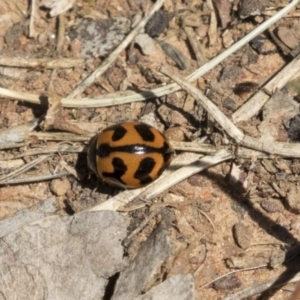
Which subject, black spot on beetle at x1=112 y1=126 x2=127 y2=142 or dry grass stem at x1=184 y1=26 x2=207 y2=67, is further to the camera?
dry grass stem at x1=184 y1=26 x2=207 y2=67

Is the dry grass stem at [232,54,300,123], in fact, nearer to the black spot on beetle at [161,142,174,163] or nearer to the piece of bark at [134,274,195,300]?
the black spot on beetle at [161,142,174,163]

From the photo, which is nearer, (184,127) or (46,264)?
(46,264)

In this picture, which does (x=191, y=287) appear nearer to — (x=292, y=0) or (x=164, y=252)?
(x=164, y=252)

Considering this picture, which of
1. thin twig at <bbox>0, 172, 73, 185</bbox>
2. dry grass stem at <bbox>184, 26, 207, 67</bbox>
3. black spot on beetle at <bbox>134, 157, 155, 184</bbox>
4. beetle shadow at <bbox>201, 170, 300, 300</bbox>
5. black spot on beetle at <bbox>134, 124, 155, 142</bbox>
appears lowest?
thin twig at <bbox>0, 172, 73, 185</bbox>

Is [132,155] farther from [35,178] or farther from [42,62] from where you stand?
[42,62]

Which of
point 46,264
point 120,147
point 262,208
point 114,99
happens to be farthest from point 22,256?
point 262,208

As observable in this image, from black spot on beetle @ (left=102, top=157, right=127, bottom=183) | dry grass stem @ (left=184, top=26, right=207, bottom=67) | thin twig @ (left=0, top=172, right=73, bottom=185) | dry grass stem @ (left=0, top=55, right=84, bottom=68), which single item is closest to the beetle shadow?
black spot on beetle @ (left=102, top=157, right=127, bottom=183)

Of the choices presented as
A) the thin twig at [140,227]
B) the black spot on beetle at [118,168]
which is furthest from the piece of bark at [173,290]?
the black spot on beetle at [118,168]
